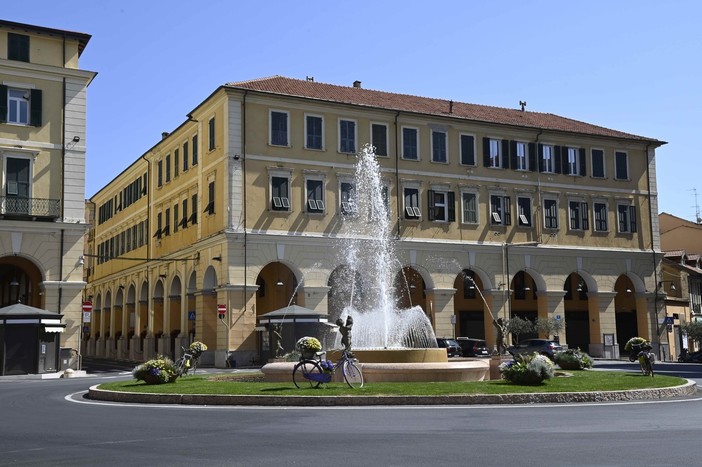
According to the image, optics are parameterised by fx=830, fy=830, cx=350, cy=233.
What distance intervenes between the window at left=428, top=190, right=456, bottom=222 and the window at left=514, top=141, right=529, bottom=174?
5.39 m

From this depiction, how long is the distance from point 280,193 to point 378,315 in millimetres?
16282

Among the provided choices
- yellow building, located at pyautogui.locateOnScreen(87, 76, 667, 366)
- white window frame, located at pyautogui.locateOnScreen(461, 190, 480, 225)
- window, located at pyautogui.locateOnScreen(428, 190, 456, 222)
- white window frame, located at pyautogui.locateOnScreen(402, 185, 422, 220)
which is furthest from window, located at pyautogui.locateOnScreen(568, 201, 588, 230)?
white window frame, located at pyautogui.locateOnScreen(402, 185, 422, 220)

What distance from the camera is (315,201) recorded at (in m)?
43.7

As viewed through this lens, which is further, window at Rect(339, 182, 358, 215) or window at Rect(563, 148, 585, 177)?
window at Rect(563, 148, 585, 177)

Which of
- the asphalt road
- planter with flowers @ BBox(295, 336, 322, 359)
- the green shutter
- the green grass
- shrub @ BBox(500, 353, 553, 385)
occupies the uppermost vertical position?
the green shutter

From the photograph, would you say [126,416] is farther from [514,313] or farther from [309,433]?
[514,313]

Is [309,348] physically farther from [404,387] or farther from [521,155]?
[521,155]

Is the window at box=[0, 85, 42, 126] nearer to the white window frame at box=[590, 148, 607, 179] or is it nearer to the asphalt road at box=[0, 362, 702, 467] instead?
the asphalt road at box=[0, 362, 702, 467]

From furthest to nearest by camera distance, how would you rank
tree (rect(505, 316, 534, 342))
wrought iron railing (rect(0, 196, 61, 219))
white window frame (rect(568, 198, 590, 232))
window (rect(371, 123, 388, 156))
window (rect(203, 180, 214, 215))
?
white window frame (rect(568, 198, 590, 232))
tree (rect(505, 316, 534, 342))
window (rect(371, 123, 388, 156))
window (rect(203, 180, 214, 215))
wrought iron railing (rect(0, 196, 61, 219))

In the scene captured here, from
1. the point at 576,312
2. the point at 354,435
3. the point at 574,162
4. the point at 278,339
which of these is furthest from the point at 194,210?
the point at 354,435

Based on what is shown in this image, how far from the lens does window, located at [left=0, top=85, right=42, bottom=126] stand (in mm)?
36781

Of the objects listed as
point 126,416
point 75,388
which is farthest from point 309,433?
point 75,388

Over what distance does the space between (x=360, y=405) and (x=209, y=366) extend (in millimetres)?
25084

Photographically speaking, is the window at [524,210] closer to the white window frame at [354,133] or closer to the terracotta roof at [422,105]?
the terracotta roof at [422,105]
